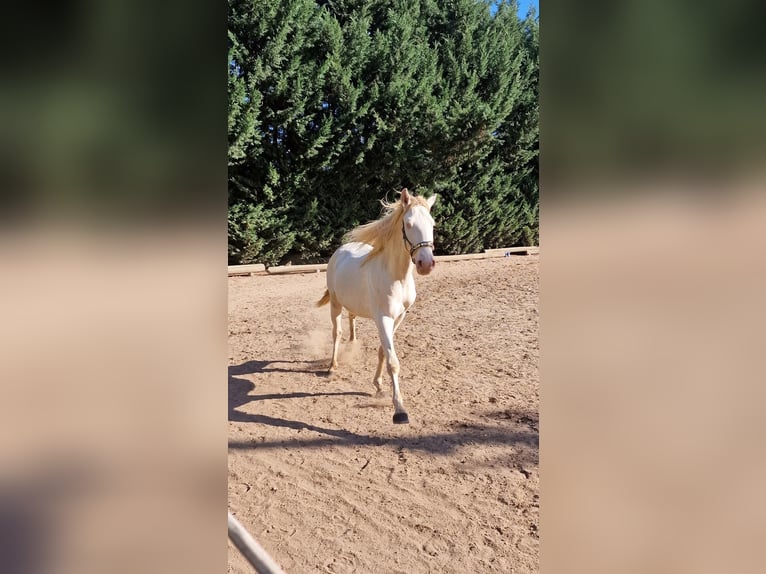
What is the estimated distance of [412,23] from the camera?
1318 centimetres

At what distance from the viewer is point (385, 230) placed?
4.15 metres

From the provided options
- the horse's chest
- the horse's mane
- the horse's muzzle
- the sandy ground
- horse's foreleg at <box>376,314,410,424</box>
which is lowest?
the sandy ground

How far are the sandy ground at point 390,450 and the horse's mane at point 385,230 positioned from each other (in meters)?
1.38

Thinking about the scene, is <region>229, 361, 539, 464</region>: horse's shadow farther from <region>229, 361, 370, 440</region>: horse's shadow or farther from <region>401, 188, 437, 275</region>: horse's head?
<region>401, 188, 437, 275</region>: horse's head

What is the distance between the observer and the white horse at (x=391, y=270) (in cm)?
363

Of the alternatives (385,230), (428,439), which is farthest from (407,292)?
(428,439)

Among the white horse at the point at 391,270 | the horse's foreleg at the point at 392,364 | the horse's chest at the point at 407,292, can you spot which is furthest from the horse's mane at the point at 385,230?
the horse's foreleg at the point at 392,364

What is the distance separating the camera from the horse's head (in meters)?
3.54

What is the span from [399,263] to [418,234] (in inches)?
16.8

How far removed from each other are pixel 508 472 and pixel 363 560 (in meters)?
1.18

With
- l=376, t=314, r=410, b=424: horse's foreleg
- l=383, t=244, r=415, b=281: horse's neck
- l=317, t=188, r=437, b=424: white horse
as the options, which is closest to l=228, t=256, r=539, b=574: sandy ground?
l=376, t=314, r=410, b=424: horse's foreleg

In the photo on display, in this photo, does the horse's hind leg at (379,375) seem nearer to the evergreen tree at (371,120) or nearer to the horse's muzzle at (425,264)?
the horse's muzzle at (425,264)

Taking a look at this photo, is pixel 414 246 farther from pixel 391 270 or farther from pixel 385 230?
pixel 385 230
